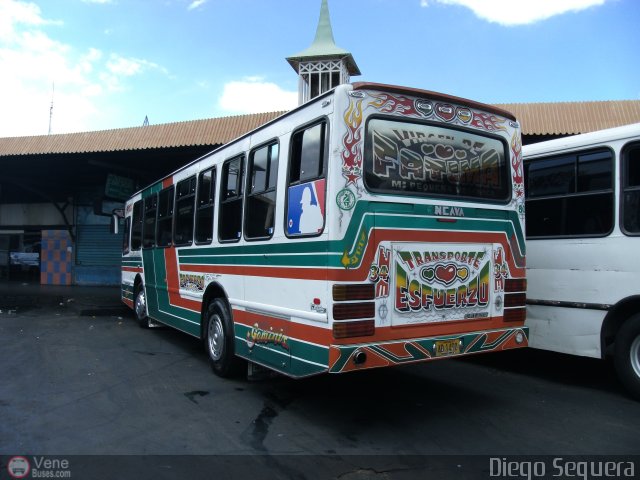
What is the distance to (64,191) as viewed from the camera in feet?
65.7

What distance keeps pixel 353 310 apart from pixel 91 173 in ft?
53.4

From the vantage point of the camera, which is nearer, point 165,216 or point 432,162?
point 432,162

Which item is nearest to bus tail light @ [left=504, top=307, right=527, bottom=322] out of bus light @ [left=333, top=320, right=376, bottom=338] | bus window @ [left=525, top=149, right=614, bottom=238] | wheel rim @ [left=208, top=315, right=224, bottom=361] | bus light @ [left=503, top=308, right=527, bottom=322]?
bus light @ [left=503, top=308, right=527, bottom=322]

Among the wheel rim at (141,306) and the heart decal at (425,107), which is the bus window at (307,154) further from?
the wheel rim at (141,306)

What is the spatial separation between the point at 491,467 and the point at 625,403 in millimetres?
2488

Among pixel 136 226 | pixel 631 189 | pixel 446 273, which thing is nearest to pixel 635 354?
pixel 631 189

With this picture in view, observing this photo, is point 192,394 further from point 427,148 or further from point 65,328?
point 65,328

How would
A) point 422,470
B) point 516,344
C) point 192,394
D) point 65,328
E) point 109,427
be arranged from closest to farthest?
point 422,470
point 109,427
point 516,344
point 192,394
point 65,328

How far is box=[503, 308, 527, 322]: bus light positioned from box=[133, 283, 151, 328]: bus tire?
711 cm

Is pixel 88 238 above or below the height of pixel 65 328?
above

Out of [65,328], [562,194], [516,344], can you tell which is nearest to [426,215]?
[516,344]

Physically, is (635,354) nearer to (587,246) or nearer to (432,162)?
(587,246)

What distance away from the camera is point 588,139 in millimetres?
5949

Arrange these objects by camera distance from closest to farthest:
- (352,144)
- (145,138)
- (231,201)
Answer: (352,144) → (231,201) → (145,138)
